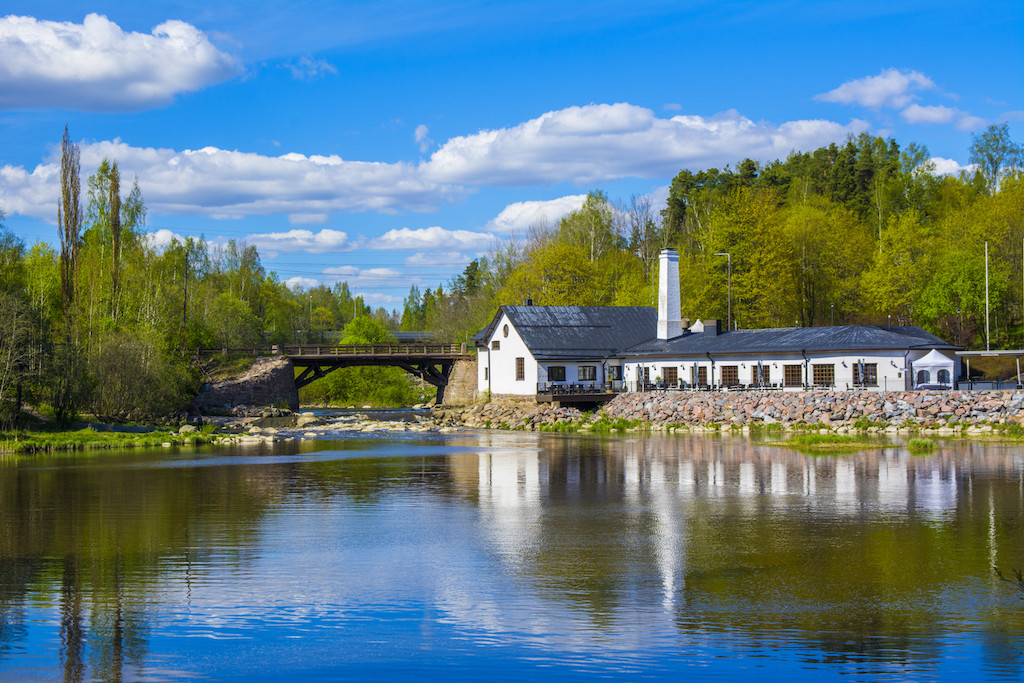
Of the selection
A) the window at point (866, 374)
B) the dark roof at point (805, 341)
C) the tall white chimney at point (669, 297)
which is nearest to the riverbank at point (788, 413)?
the window at point (866, 374)

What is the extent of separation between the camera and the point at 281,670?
34.2 feet

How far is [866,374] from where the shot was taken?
4881 centimetres

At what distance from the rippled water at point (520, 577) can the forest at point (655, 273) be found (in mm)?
23801

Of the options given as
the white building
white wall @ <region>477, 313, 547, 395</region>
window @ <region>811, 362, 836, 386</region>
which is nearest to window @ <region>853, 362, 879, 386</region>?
the white building

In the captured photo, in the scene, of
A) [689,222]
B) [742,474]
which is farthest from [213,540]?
[689,222]

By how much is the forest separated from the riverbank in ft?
46.0

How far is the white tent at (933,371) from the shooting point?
46375 millimetres

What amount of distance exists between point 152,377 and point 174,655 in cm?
4470

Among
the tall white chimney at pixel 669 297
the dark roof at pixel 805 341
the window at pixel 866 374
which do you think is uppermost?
the tall white chimney at pixel 669 297

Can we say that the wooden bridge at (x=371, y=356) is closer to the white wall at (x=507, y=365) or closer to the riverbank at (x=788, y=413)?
the white wall at (x=507, y=365)

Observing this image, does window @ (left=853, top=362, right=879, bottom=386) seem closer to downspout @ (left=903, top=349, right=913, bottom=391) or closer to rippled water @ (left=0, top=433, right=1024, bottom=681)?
downspout @ (left=903, top=349, right=913, bottom=391)

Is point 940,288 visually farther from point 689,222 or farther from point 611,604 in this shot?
point 611,604

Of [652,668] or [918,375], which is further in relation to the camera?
[918,375]

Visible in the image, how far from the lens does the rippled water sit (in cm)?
1069
